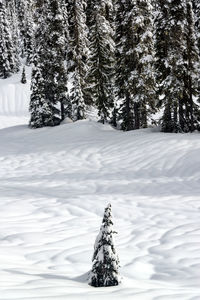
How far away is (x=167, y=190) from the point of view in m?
14.5

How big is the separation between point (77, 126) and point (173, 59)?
9495mm

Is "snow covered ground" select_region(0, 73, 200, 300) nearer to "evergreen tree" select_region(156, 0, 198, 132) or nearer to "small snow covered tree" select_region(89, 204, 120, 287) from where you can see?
"small snow covered tree" select_region(89, 204, 120, 287)

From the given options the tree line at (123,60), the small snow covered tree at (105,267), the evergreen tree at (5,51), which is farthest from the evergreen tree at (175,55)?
the evergreen tree at (5,51)

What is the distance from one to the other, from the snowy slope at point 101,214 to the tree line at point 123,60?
4771 mm

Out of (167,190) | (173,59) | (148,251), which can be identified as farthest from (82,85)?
(148,251)

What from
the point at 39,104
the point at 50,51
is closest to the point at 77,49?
the point at 50,51

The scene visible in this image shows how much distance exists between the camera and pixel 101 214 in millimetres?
11523

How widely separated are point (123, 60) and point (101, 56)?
4.31 meters

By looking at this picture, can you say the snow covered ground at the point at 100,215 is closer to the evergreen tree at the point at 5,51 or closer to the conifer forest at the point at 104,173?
the conifer forest at the point at 104,173

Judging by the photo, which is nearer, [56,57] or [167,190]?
[167,190]

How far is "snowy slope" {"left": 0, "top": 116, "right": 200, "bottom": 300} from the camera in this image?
5.80m

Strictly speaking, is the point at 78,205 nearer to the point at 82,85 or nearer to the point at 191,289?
the point at 191,289

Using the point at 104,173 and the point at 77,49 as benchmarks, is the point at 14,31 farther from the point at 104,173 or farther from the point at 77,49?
the point at 104,173

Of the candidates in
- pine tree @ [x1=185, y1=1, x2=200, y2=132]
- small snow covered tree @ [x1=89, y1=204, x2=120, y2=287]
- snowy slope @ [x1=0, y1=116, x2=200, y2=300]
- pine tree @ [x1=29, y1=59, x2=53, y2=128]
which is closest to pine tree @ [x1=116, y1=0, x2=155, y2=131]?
pine tree @ [x1=185, y1=1, x2=200, y2=132]
